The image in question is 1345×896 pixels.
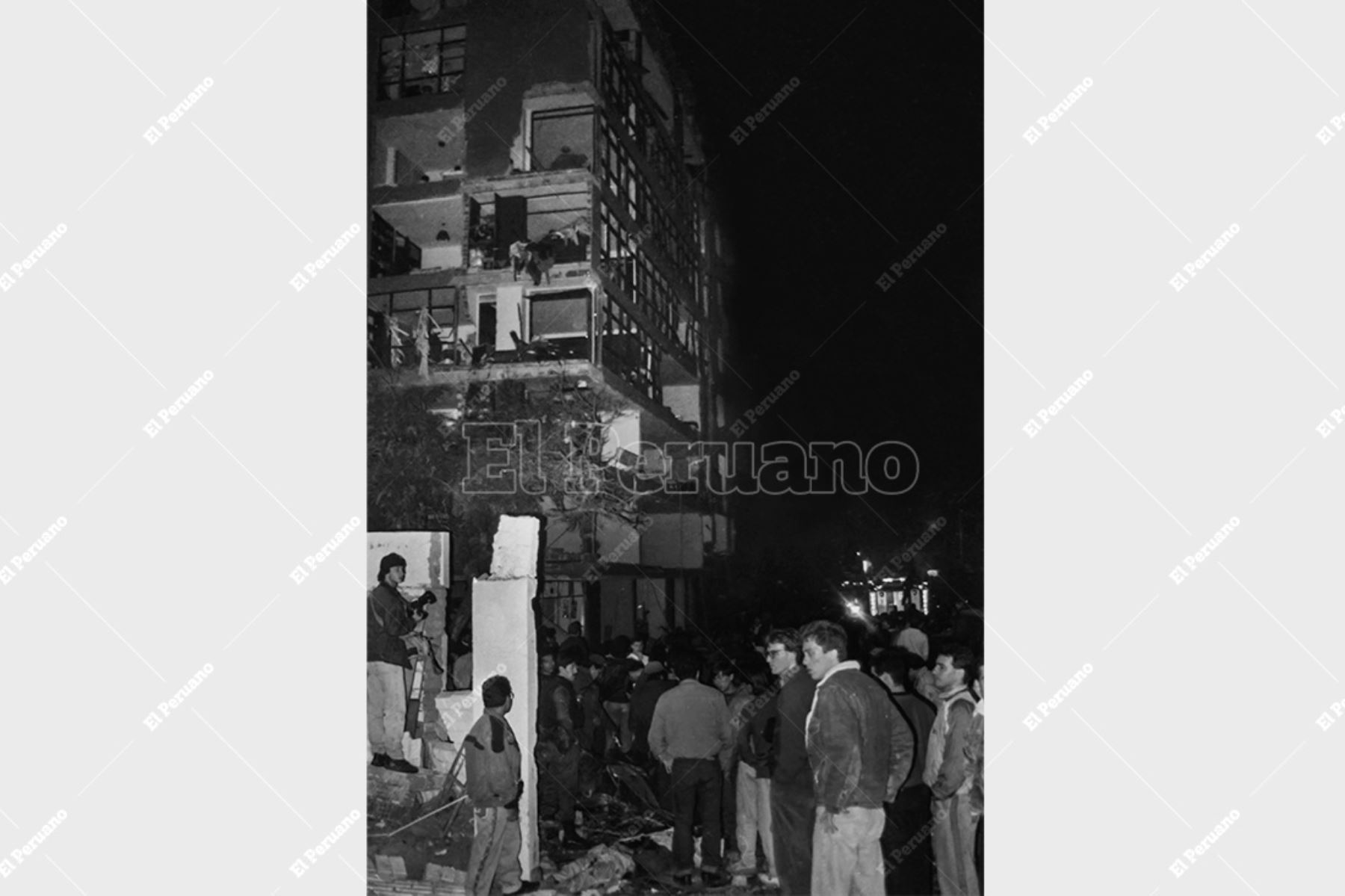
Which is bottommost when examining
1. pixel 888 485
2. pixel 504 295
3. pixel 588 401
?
pixel 888 485

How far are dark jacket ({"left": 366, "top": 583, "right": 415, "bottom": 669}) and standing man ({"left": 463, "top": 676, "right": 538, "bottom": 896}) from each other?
0.48 metres

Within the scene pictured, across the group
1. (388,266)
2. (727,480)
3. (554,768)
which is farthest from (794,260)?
(554,768)

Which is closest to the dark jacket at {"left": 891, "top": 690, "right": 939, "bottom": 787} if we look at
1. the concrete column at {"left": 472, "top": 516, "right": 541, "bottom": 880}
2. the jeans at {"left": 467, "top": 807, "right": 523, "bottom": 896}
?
the concrete column at {"left": 472, "top": 516, "right": 541, "bottom": 880}

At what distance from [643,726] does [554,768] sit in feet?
1.50

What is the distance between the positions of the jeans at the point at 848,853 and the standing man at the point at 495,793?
1.35 meters

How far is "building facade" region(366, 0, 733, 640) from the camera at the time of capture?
5.68m

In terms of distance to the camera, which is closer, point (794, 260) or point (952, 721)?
point (952, 721)

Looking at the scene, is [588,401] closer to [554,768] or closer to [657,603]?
[657,603]

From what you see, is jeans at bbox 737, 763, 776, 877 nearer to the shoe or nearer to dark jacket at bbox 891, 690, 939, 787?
the shoe

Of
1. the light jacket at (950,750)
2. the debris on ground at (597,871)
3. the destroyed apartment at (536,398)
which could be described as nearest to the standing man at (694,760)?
the destroyed apartment at (536,398)

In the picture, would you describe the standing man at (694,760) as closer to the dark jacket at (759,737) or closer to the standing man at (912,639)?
the dark jacket at (759,737)

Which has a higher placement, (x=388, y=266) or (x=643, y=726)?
(x=388, y=266)

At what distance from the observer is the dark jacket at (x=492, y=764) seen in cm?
551

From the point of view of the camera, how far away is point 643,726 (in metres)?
5.61
